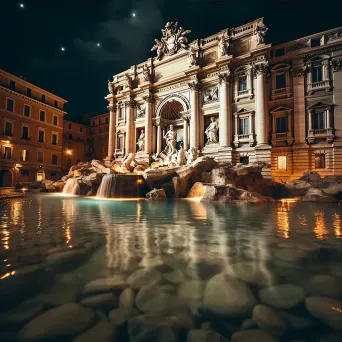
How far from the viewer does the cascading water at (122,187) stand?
13414 millimetres

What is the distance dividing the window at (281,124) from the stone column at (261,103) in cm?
187

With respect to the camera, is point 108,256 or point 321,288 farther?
point 108,256

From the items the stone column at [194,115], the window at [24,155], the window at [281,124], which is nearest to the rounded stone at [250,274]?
the stone column at [194,115]

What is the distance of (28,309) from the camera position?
1.48 m

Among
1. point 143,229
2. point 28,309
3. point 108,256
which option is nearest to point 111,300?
point 28,309

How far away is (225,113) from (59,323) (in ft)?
67.5

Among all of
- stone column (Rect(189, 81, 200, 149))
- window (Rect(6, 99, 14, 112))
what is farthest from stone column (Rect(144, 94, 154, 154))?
window (Rect(6, 99, 14, 112))

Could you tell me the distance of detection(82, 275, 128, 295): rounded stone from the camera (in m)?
1.76

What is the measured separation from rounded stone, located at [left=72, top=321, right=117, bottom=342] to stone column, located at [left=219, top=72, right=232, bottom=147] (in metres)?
19.4

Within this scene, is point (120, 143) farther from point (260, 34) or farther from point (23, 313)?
point (23, 313)

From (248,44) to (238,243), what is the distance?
73.9 feet

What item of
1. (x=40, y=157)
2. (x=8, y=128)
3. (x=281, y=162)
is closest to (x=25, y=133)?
(x=8, y=128)

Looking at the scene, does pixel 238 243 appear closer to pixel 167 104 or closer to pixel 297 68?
pixel 297 68

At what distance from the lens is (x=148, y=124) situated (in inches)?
974
